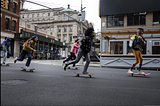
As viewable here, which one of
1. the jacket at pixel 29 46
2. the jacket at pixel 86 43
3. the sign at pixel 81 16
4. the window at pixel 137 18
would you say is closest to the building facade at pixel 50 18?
the sign at pixel 81 16

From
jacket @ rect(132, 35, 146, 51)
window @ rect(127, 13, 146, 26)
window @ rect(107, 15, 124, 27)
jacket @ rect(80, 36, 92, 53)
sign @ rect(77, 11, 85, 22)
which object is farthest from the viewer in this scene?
sign @ rect(77, 11, 85, 22)

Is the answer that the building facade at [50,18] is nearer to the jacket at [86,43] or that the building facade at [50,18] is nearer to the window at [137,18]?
the jacket at [86,43]

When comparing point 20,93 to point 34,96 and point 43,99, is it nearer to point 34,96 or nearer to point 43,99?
point 34,96

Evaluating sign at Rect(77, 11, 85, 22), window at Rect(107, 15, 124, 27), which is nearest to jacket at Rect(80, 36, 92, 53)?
window at Rect(107, 15, 124, 27)

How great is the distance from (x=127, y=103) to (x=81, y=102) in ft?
2.73

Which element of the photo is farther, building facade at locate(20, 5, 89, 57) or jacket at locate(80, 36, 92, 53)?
jacket at locate(80, 36, 92, 53)

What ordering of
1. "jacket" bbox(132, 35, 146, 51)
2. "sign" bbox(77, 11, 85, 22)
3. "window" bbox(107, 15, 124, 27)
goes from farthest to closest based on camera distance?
1. "sign" bbox(77, 11, 85, 22)
2. "jacket" bbox(132, 35, 146, 51)
3. "window" bbox(107, 15, 124, 27)

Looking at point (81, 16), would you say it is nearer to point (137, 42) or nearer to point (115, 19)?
point (137, 42)

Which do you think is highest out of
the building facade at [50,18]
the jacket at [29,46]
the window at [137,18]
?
the building facade at [50,18]

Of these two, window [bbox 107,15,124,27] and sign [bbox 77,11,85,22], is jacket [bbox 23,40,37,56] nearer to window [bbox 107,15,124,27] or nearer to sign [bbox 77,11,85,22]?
window [bbox 107,15,124,27]

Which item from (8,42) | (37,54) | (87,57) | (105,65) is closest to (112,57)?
(105,65)

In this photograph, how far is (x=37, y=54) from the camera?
29.9 meters

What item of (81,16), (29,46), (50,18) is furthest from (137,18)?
(81,16)

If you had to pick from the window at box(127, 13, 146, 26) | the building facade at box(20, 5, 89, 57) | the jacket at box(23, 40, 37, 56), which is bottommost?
the jacket at box(23, 40, 37, 56)
